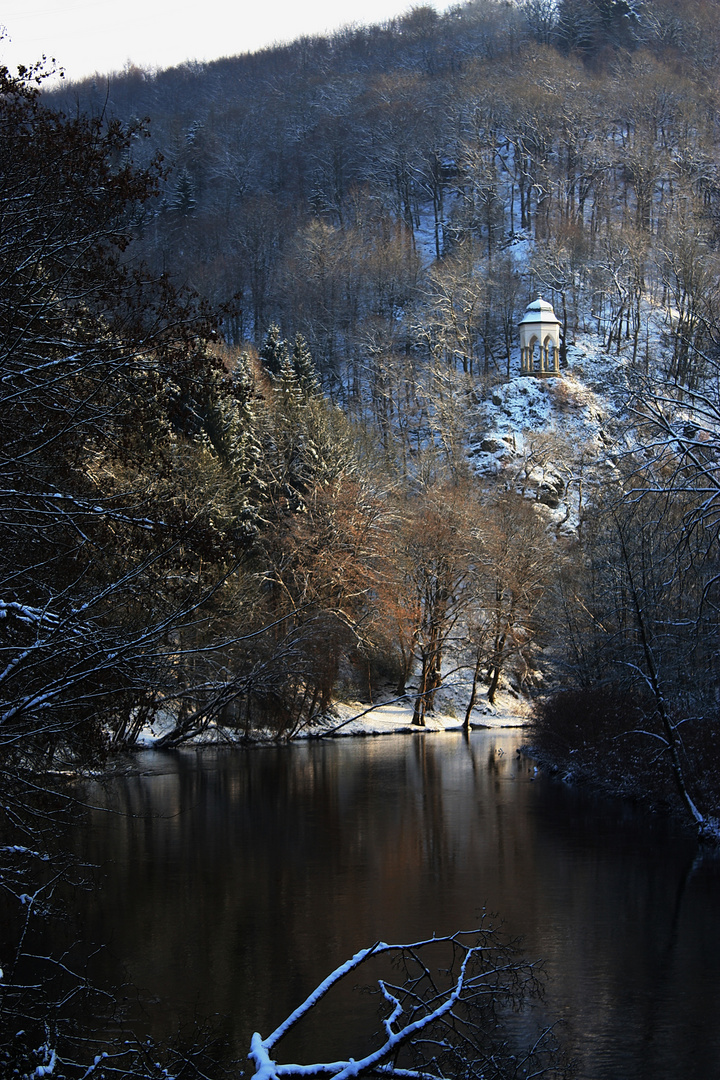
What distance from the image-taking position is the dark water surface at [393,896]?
12.1m

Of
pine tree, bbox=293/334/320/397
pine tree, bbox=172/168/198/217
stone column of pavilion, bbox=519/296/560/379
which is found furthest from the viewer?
pine tree, bbox=172/168/198/217

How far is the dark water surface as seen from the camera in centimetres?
1215

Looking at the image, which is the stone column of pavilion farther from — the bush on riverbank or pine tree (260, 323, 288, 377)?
the bush on riverbank

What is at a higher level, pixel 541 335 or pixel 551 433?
pixel 541 335

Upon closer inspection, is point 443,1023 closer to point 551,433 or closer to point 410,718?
point 410,718

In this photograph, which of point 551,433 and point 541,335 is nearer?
point 551,433

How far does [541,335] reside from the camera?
67.4 metres

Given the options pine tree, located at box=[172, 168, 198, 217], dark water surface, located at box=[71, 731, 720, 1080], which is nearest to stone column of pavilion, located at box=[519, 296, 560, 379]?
dark water surface, located at box=[71, 731, 720, 1080]

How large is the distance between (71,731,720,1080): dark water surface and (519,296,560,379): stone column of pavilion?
143 ft

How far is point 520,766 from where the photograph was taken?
3188 cm

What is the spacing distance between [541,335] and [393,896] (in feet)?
180

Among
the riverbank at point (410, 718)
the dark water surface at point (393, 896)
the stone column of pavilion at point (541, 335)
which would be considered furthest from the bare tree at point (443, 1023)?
the stone column of pavilion at point (541, 335)

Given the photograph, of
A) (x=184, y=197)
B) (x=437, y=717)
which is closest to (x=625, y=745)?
(x=437, y=717)

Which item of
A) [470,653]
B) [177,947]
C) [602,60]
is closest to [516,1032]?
[177,947]
